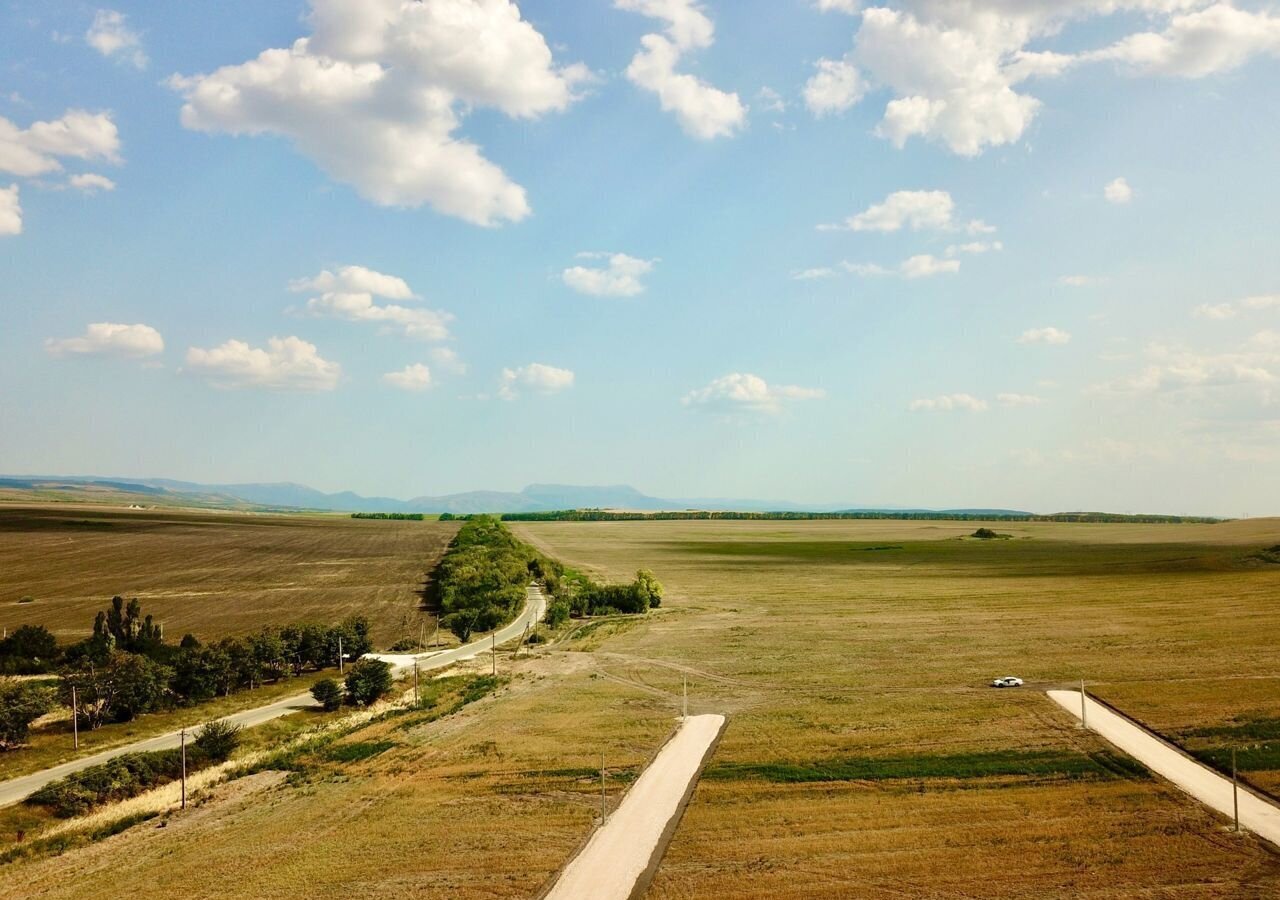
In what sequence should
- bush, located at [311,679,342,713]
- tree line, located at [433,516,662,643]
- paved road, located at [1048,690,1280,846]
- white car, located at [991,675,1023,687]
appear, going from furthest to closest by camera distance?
tree line, located at [433,516,662,643], bush, located at [311,679,342,713], white car, located at [991,675,1023,687], paved road, located at [1048,690,1280,846]

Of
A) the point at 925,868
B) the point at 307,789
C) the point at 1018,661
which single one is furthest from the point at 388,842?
the point at 1018,661

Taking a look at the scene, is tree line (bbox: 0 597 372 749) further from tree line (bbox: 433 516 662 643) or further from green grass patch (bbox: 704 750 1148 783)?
green grass patch (bbox: 704 750 1148 783)

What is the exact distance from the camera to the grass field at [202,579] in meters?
89.1

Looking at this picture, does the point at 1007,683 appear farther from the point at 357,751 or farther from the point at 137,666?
the point at 137,666

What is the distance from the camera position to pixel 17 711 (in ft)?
150

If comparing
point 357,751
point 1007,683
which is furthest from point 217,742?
point 1007,683

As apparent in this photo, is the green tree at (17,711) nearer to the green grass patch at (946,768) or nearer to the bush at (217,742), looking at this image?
the bush at (217,742)

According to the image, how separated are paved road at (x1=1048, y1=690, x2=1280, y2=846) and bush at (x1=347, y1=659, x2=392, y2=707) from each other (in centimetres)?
5099

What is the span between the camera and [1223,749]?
40.8 metres

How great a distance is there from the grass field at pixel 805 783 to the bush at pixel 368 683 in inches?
298

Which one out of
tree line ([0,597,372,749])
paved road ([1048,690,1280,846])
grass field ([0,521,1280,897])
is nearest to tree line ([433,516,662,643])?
grass field ([0,521,1280,897])

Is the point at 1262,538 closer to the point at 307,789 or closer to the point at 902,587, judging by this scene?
the point at 902,587

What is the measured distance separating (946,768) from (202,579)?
118561 millimetres

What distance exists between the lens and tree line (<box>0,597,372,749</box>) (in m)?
51.2
